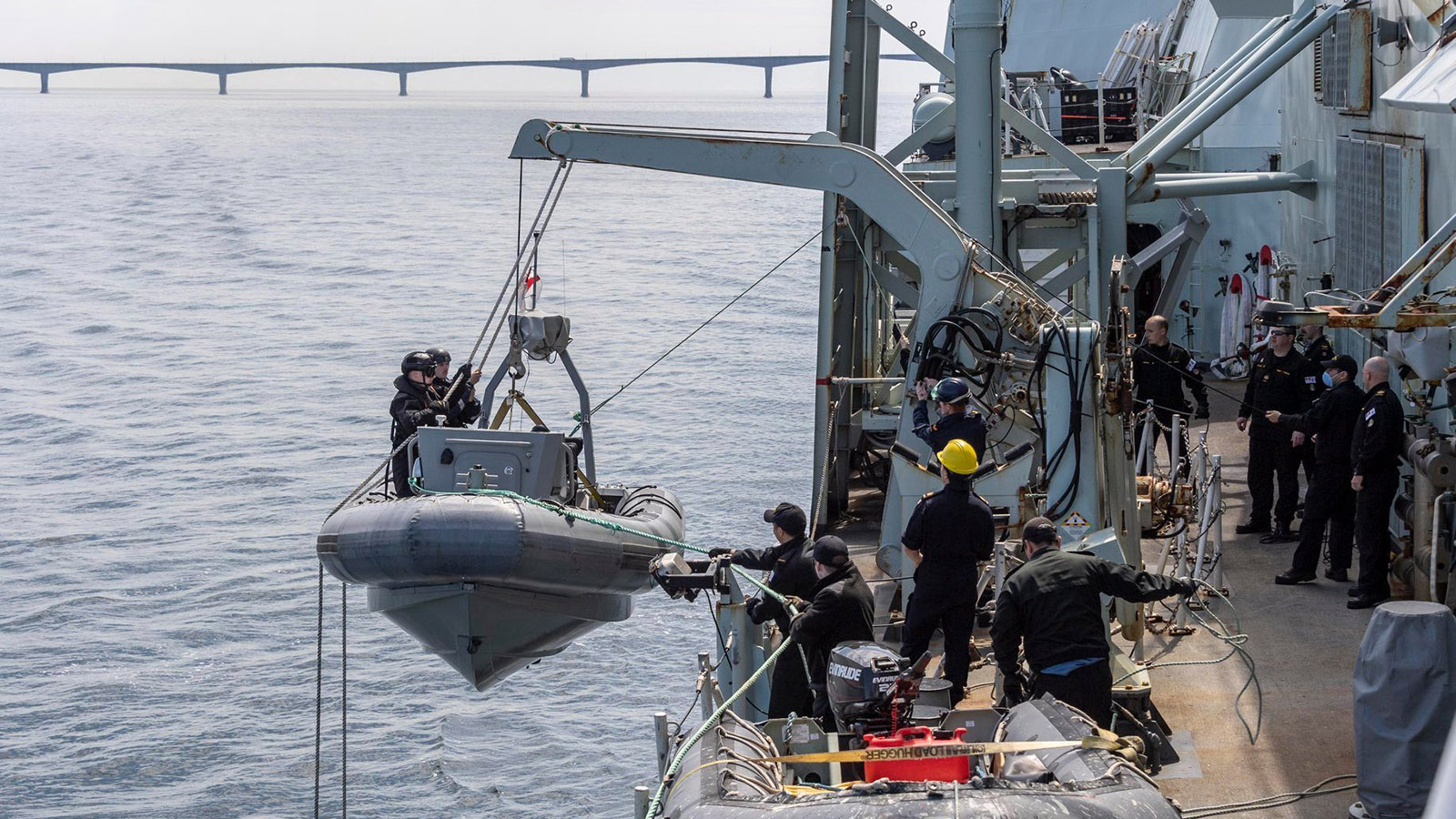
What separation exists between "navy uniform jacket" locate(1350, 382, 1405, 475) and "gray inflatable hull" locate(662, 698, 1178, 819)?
187 inches

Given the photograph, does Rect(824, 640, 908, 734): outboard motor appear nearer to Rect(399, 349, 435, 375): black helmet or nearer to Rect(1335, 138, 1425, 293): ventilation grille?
Rect(399, 349, 435, 375): black helmet

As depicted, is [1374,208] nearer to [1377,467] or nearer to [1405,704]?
[1377,467]

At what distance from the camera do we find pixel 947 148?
2277 centimetres

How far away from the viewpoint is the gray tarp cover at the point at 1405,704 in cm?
589

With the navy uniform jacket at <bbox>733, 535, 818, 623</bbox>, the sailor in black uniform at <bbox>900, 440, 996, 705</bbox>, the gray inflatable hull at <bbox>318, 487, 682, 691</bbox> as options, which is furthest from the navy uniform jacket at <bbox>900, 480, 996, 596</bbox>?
the gray inflatable hull at <bbox>318, 487, 682, 691</bbox>

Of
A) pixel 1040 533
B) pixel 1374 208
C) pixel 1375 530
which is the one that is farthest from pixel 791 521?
pixel 1374 208

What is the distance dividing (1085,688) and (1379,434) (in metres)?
3.51

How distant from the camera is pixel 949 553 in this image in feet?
23.1

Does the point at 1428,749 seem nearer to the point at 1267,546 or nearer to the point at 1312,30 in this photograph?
the point at 1267,546

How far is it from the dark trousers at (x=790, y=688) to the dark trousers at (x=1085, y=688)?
1.19 m

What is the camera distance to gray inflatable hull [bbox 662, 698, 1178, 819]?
4.40 meters

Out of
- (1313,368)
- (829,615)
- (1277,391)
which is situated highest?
(1313,368)

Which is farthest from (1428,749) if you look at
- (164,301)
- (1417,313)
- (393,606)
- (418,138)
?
(418,138)

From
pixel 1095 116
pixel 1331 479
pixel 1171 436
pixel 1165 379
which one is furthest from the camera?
pixel 1095 116
